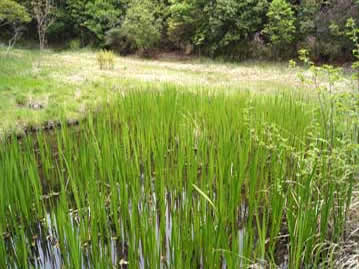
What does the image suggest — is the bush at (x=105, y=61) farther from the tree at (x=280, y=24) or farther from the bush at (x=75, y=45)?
the bush at (x=75, y=45)

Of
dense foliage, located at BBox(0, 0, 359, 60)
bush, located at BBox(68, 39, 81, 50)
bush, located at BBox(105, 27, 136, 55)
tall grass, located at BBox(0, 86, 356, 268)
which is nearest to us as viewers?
tall grass, located at BBox(0, 86, 356, 268)

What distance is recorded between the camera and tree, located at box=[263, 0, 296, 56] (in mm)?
14086

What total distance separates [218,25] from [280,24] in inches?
141

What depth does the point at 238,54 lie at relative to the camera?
16781mm

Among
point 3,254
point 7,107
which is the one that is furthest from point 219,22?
point 3,254

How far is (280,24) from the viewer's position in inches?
558

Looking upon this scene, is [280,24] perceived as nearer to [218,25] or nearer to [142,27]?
[218,25]

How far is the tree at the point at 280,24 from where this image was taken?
14.1m

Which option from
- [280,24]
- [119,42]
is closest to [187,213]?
[280,24]

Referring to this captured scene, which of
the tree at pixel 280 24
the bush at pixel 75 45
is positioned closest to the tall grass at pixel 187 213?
the tree at pixel 280 24

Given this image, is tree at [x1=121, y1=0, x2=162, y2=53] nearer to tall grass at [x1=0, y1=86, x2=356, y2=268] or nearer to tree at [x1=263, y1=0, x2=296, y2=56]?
tree at [x1=263, y1=0, x2=296, y2=56]

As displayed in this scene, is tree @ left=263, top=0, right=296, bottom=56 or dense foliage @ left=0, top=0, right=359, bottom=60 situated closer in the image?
dense foliage @ left=0, top=0, right=359, bottom=60

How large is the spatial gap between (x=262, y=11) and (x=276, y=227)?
1575 centimetres

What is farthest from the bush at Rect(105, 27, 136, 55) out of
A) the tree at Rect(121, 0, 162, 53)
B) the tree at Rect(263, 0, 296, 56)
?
the tree at Rect(263, 0, 296, 56)
